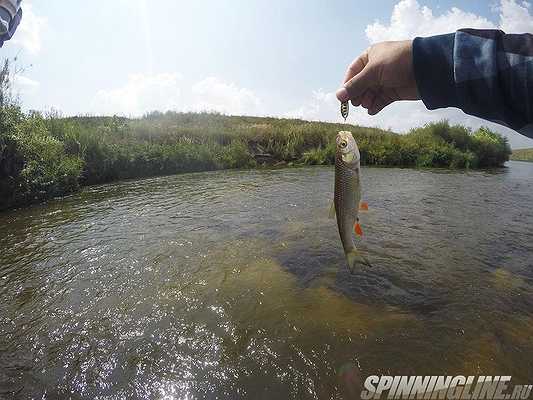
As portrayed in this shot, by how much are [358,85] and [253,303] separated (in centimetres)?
283

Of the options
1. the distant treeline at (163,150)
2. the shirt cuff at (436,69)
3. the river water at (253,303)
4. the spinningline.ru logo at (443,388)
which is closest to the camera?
the shirt cuff at (436,69)

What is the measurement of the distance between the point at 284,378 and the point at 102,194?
32.0 ft

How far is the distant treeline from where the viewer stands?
967 centimetres

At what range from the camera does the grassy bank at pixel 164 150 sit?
9.67 metres

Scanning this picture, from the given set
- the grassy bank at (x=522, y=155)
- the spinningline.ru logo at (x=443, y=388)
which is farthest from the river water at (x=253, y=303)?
the grassy bank at (x=522, y=155)

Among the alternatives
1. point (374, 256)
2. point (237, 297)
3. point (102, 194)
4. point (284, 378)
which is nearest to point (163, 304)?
point (237, 297)

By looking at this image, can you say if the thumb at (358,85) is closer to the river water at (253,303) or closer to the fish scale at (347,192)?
the fish scale at (347,192)

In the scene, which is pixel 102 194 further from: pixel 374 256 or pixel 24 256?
pixel 374 256

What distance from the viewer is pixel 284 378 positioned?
295cm

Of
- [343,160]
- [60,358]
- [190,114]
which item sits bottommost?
[60,358]

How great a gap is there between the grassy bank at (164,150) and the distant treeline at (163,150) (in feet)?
0.07

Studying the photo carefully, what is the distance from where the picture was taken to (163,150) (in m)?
16.1

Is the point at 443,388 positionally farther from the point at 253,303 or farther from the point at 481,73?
the point at 481,73

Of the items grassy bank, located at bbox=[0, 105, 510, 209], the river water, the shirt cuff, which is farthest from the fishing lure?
grassy bank, located at bbox=[0, 105, 510, 209]
